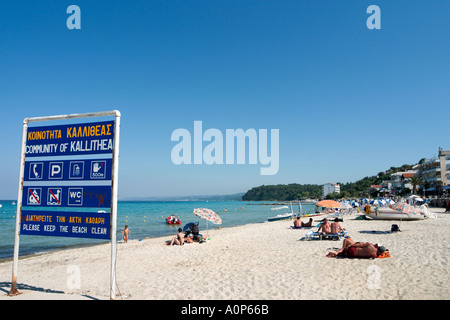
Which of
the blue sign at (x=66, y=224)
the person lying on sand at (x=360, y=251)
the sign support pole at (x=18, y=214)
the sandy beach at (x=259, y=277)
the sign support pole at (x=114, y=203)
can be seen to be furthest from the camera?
the person lying on sand at (x=360, y=251)

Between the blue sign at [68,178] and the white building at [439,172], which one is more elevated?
the white building at [439,172]

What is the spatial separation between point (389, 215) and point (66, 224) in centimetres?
2628

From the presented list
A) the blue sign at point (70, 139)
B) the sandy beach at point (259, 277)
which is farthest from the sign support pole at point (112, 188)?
the sandy beach at point (259, 277)

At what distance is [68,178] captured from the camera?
6.46m

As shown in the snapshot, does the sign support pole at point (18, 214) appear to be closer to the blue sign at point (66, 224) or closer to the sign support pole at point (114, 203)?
the blue sign at point (66, 224)

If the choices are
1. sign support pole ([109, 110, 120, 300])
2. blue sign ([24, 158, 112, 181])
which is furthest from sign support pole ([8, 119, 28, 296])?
sign support pole ([109, 110, 120, 300])

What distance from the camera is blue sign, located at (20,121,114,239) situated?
6078mm

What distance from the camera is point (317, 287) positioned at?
6.67 meters

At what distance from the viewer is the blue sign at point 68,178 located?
6078 millimetres

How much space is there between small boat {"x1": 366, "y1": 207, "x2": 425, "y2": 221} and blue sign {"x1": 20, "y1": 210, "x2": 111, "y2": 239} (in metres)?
25.1

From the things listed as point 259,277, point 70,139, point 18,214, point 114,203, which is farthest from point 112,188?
point 259,277

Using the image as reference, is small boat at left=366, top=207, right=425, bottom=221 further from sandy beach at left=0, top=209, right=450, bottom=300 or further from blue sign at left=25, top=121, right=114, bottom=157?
blue sign at left=25, top=121, right=114, bottom=157

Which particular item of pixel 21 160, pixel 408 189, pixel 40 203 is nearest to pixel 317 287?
pixel 40 203
